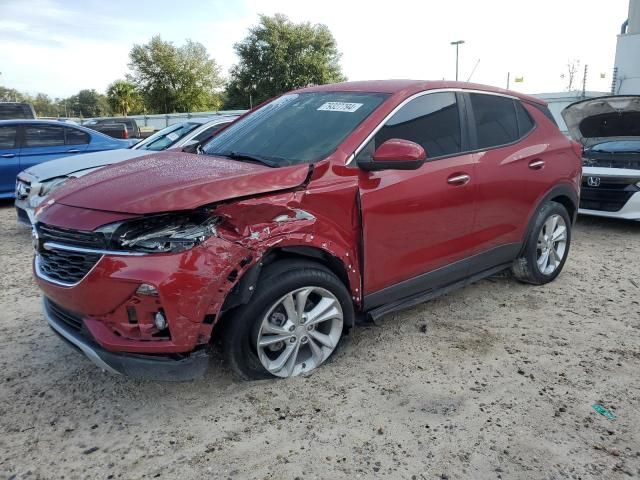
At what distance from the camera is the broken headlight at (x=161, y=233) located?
2.47 meters

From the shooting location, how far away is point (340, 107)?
3477 mm

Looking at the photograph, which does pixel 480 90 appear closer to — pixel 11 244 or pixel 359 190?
pixel 359 190

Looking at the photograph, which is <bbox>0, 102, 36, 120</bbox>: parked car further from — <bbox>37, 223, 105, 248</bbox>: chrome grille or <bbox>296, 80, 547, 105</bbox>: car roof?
<bbox>37, 223, 105, 248</bbox>: chrome grille

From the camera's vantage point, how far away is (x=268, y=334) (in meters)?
2.86

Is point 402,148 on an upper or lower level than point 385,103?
lower

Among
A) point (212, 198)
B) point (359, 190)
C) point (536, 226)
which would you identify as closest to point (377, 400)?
point (359, 190)

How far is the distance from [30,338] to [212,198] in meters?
2.13

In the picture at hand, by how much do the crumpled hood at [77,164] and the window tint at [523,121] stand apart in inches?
166

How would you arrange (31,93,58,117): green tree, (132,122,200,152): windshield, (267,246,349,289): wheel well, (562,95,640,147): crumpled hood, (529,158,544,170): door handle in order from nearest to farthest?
(267,246,349,289): wheel well → (529,158,544,170): door handle → (562,95,640,147): crumpled hood → (132,122,200,152): windshield → (31,93,58,117): green tree

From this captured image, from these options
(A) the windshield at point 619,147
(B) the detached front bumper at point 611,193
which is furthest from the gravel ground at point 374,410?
(A) the windshield at point 619,147

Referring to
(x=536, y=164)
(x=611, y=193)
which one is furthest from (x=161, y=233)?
(x=611, y=193)

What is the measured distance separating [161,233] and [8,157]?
7.63m

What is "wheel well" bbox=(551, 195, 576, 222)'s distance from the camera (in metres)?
4.69

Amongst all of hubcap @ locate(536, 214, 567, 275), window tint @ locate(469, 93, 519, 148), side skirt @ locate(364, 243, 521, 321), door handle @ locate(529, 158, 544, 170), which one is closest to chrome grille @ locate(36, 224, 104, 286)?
side skirt @ locate(364, 243, 521, 321)
